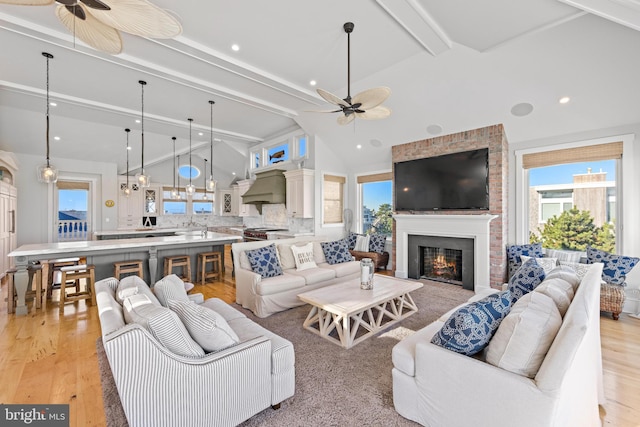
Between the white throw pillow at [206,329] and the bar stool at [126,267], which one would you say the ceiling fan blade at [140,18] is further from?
the bar stool at [126,267]

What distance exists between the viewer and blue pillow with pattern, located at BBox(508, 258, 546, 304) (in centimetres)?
242

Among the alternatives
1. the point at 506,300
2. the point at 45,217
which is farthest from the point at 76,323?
the point at 45,217

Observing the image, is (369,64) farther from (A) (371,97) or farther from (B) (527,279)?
(B) (527,279)

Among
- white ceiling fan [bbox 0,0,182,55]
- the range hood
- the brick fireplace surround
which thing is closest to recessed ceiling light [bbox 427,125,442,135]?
the brick fireplace surround

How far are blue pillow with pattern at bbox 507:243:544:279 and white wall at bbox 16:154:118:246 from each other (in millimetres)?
9925

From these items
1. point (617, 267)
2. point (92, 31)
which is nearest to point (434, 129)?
point (617, 267)

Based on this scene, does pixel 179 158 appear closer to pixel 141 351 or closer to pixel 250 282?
pixel 250 282

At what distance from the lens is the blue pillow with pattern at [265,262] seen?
3.75 meters

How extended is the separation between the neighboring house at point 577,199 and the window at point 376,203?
267 cm

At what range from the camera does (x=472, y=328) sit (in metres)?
1.54

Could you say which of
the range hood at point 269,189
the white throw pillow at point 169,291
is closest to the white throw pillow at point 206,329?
the white throw pillow at point 169,291

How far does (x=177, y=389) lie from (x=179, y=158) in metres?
9.41

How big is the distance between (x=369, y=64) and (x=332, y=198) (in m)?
3.52

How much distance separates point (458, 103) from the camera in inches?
166
